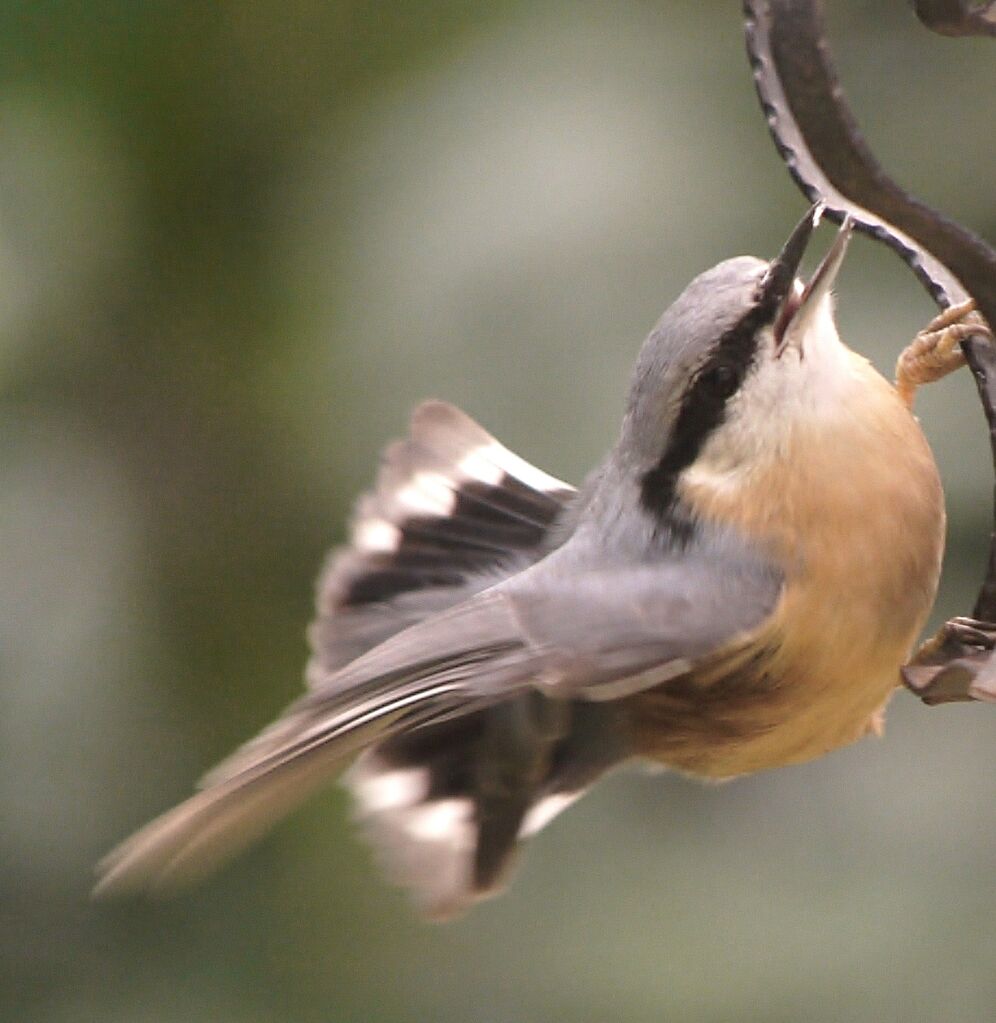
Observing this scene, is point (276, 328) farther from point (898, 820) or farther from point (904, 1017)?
point (904, 1017)

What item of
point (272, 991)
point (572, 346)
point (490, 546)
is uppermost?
point (572, 346)

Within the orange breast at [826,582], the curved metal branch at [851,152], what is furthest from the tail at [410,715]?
the curved metal branch at [851,152]

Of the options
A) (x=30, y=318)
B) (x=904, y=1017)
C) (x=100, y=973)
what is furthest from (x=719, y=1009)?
(x=30, y=318)

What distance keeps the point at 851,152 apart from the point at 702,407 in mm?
307

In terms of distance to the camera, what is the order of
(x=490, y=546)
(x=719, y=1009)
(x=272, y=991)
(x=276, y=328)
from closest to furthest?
(x=490, y=546), (x=719, y=1009), (x=272, y=991), (x=276, y=328)

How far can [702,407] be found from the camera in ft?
4.56

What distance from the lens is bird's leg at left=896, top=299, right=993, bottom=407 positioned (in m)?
1.22

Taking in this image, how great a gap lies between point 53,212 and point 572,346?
0.60 m

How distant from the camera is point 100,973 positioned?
1958 millimetres

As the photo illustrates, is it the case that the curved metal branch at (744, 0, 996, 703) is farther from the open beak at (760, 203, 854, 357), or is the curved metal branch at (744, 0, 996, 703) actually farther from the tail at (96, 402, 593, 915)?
the tail at (96, 402, 593, 915)

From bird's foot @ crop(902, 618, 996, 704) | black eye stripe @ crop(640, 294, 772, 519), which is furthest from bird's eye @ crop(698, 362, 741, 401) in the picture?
bird's foot @ crop(902, 618, 996, 704)

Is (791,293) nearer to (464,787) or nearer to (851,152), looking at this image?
(851,152)

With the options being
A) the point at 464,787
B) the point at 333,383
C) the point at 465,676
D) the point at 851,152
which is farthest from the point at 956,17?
the point at 333,383

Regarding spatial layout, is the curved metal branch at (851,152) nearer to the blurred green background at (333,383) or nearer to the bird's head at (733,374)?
the bird's head at (733,374)
